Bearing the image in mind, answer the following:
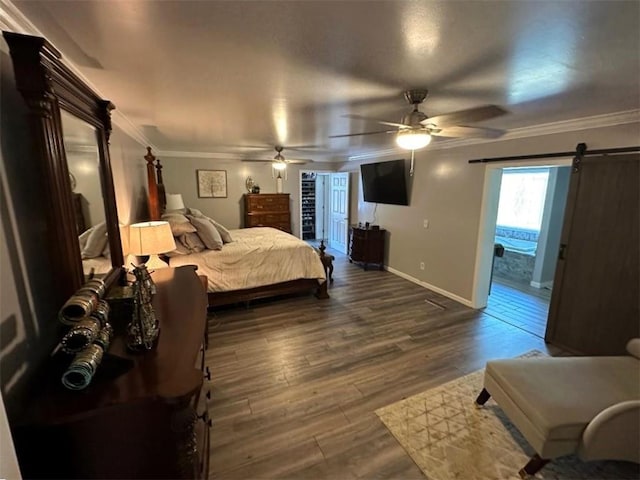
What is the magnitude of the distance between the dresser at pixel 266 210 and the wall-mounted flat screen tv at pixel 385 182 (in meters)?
1.91

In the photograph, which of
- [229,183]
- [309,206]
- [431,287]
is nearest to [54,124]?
[431,287]

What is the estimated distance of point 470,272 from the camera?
4047mm

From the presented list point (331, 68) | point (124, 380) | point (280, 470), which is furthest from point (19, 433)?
point (331, 68)

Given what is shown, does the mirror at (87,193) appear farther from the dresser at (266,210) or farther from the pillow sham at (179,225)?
the dresser at (266,210)

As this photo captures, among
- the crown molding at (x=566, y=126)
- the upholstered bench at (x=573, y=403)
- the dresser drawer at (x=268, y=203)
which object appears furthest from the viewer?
the dresser drawer at (x=268, y=203)

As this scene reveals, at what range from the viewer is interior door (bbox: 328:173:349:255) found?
277 inches

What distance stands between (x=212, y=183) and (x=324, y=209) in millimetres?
3443

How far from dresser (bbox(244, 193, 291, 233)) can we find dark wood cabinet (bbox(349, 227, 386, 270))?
182cm

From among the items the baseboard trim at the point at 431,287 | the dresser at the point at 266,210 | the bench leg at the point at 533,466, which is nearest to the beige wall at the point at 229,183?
the dresser at the point at 266,210

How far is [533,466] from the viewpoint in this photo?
169cm

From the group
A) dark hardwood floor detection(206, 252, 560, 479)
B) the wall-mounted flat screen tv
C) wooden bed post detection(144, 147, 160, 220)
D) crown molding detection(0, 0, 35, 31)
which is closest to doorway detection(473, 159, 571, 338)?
dark hardwood floor detection(206, 252, 560, 479)

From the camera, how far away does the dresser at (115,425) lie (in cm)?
89

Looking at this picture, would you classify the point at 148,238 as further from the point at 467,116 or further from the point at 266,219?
the point at 266,219

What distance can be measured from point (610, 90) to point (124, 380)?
10.6 feet
